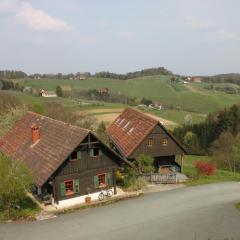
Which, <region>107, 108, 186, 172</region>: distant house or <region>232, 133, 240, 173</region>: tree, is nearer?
<region>107, 108, 186, 172</region>: distant house

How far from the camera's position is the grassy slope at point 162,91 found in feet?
472

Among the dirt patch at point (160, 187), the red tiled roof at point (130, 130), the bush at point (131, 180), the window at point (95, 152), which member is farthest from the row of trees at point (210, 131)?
the window at point (95, 152)

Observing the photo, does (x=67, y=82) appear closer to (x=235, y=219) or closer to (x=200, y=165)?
(x=200, y=165)

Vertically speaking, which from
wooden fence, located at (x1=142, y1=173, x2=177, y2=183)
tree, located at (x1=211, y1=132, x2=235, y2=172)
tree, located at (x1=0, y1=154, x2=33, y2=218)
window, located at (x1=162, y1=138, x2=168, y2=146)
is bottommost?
tree, located at (x1=211, y1=132, x2=235, y2=172)

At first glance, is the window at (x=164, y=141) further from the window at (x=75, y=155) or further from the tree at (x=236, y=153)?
the tree at (x=236, y=153)

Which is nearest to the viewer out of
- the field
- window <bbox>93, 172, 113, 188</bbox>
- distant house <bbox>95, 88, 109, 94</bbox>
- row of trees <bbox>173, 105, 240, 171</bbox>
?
window <bbox>93, 172, 113, 188</bbox>

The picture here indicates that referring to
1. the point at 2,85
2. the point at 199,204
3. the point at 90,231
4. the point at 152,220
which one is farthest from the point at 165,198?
the point at 2,85

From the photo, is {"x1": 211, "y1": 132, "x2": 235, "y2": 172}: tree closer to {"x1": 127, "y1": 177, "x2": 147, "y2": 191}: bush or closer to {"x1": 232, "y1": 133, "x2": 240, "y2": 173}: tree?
{"x1": 232, "y1": 133, "x2": 240, "y2": 173}: tree

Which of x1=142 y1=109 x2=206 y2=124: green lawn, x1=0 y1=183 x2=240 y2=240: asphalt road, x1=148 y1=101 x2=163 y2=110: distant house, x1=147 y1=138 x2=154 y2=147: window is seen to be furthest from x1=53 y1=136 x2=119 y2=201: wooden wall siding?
x1=148 y1=101 x2=163 y2=110: distant house

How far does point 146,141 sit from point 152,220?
15.8m

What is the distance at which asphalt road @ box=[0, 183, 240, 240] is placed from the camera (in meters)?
28.6

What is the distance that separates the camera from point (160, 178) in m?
43.8

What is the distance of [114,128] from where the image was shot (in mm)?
55062

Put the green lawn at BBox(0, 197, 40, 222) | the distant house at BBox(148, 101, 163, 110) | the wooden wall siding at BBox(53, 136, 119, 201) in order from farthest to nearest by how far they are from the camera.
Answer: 1. the distant house at BBox(148, 101, 163, 110)
2. the wooden wall siding at BBox(53, 136, 119, 201)
3. the green lawn at BBox(0, 197, 40, 222)
